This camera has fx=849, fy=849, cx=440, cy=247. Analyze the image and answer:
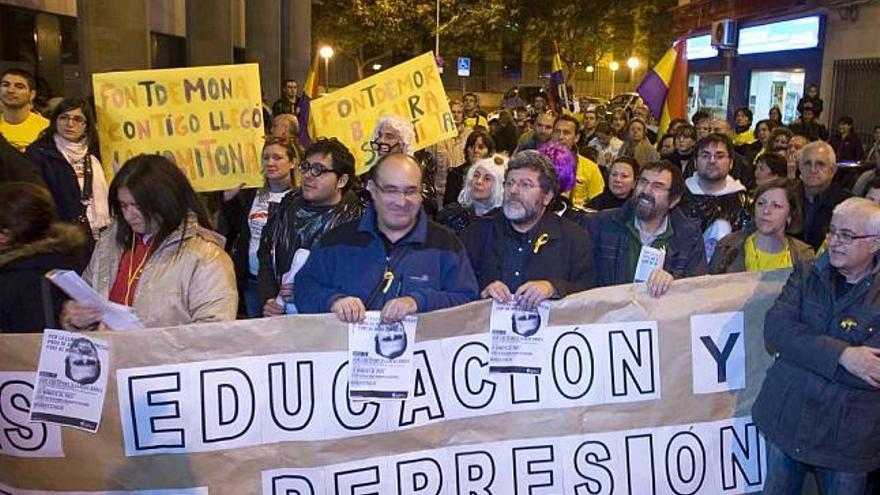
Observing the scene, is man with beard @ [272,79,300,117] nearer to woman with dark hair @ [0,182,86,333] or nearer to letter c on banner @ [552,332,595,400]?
woman with dark hair @ [0,182,86,333]

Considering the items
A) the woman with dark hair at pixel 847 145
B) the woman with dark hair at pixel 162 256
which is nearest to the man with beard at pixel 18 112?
the woman with dark hair at pixel 162 256

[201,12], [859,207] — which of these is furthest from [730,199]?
[201,12]

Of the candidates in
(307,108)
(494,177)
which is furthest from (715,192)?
(307,108)

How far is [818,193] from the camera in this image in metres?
6.21

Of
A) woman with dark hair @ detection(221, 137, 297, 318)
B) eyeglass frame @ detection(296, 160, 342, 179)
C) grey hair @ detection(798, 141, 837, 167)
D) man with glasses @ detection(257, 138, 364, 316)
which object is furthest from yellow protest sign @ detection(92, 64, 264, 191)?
grey hair @ detection(798, 141, 837, 167)

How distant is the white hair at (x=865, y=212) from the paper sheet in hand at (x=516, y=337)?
123 centimetres

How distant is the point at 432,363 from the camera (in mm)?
3553

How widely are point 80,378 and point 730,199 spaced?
3.97 meters

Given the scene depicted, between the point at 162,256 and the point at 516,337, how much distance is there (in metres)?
1.48

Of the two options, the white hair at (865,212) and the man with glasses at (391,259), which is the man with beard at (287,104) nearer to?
the man with glasses at (391,259)

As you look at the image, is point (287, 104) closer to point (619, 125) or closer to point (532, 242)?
point (619, 125)

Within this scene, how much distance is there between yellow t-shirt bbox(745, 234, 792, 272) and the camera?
4367 mm

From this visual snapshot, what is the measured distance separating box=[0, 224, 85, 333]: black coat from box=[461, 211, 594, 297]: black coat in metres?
1.79

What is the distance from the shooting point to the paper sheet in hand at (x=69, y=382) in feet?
10.4
